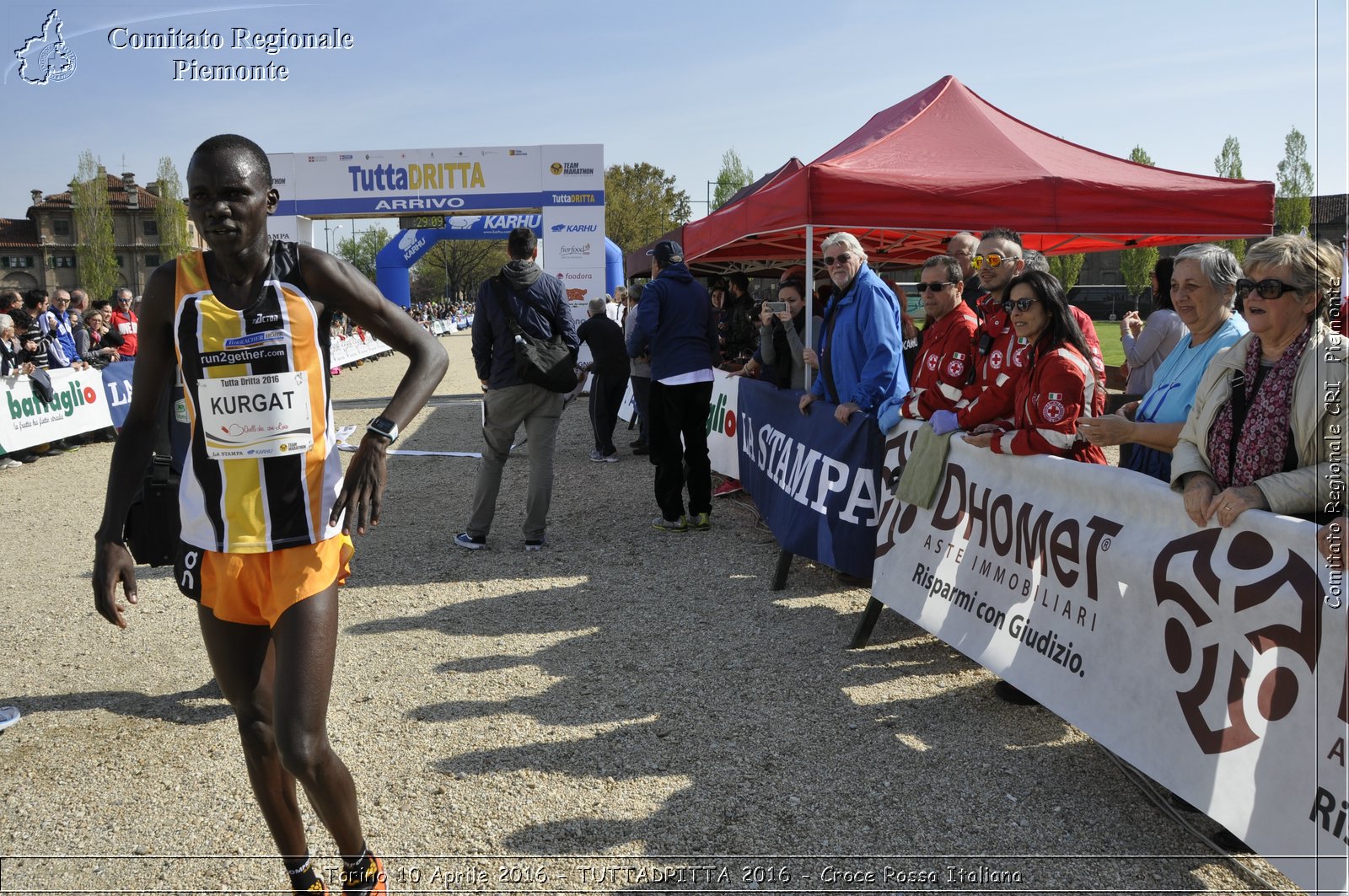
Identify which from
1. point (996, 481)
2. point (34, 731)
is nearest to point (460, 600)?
point (34, 731)

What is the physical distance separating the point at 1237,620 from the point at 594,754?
225 centimetres

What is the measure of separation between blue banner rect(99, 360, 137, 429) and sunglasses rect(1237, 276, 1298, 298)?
1350 centimetres

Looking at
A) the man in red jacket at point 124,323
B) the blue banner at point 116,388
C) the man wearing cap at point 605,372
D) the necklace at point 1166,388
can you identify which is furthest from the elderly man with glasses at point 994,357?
the man in red jacket at point 124,323

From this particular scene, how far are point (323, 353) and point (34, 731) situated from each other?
273cm

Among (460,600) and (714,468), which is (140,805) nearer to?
(460,600)

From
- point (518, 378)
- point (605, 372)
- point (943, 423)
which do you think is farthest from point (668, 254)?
point (943, 423)

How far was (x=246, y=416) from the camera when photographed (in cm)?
235

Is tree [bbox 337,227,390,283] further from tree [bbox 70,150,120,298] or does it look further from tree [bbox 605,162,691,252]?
tree [bbox 605,162,691,252]

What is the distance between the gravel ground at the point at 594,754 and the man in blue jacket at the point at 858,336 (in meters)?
1.23

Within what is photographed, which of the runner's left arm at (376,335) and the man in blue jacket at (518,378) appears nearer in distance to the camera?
the runner's left arm at (376,335)

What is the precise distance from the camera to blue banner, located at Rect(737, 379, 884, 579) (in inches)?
201

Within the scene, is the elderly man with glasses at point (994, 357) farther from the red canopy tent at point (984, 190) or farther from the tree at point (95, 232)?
the tree at point (95, 232)

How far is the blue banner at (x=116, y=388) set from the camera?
12.9 meters

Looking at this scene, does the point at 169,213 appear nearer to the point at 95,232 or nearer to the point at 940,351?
the point at 95,232
